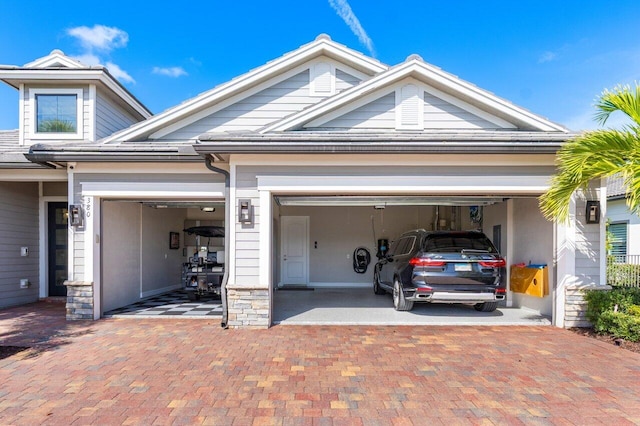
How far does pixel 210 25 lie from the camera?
500 inches

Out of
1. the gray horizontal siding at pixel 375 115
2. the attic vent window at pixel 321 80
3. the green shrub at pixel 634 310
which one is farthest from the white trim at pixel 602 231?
the attic vent window at pixel 321 80

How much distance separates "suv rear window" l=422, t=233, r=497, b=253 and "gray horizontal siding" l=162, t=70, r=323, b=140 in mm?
4389

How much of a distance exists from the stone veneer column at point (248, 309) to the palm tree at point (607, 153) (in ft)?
16.8

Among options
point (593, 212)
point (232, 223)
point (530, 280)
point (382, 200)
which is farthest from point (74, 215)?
point (593, 212)

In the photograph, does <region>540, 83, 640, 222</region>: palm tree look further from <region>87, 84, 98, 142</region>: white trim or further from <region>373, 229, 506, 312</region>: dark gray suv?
<region>87, 84, 98, 142</region>: white trim

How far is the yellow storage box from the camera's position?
264 inches

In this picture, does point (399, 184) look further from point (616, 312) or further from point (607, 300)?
point (616, 312)

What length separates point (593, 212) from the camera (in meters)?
6.24

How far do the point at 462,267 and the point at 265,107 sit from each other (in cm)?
578

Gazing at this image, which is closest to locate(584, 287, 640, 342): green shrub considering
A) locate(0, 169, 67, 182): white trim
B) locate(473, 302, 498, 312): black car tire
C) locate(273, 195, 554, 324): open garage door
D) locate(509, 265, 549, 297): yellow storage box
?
locate(509, 265, 549, 297): yellow storage box

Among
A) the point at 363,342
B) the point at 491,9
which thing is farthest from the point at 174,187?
the point at 491,9

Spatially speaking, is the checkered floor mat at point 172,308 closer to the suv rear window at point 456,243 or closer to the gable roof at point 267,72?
the gable roof at point 267,72

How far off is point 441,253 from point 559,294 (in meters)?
2.17

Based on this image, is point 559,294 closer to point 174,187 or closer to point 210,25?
point 174,187
